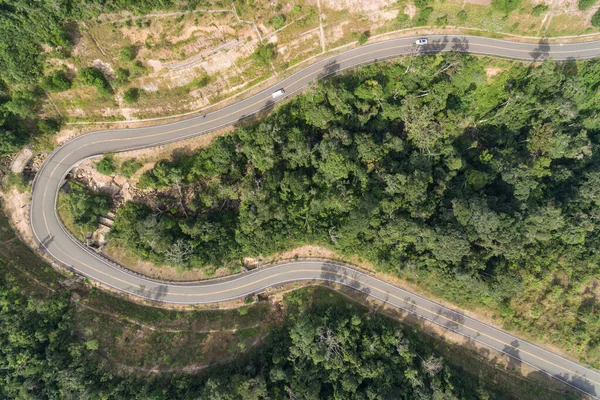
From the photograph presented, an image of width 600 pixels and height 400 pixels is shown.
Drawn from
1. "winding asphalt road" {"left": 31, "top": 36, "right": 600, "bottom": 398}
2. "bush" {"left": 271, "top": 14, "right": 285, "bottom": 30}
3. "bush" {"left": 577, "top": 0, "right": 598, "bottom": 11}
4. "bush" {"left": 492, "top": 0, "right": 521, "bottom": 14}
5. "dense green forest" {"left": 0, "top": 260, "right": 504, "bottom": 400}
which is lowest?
"dense green forest" {"left": 0, "top": 260, "right": 504, "bottom": 400}

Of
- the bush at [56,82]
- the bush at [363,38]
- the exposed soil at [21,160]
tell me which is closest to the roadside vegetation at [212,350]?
the exposed soil at [21,160]

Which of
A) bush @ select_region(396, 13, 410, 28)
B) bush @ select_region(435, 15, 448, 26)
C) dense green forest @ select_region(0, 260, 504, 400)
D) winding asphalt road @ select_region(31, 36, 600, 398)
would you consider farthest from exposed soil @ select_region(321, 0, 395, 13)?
dense green forest @ select_region(0, 260, 504, 400)

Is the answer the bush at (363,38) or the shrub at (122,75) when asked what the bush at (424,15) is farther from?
the shrub at (122,75)

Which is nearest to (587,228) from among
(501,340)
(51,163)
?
(501,340)

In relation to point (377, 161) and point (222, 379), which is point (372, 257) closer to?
point (377, 161)

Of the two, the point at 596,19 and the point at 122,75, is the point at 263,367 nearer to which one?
the point at 122,75

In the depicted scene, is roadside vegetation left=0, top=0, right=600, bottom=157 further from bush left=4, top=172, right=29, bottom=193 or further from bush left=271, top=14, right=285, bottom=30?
bush left=4, top=172, right=29, bottom=193

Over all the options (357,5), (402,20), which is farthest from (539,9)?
(357,5)
